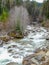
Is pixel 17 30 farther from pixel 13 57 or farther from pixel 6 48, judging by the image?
pixel 13 57

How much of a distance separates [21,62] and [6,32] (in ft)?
35.9

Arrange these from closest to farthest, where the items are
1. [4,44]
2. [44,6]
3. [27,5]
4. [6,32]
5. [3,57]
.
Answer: [3,57], [4,44], [6,32], [44,6], [27,5]

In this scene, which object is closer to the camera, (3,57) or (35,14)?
(3,57)

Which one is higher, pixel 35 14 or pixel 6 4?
pixel 6 4

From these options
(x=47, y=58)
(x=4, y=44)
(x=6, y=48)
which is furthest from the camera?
(x=4, y=44)

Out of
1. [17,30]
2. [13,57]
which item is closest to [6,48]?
[13,57]

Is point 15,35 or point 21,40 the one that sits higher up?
point 15,35

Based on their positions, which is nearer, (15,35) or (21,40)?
(21,40)

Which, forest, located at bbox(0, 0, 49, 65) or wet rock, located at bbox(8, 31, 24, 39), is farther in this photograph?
wet rock, located at bbox(8, 31, 24, 39)

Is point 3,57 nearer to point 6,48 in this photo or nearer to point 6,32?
point 6,48

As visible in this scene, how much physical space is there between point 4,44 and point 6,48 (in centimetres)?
164

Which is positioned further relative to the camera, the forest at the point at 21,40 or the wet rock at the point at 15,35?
the wet rock at the point at 15,35

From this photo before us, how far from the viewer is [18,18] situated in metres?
23.4

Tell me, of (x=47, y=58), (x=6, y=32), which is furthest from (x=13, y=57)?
(x=6, y=32)
